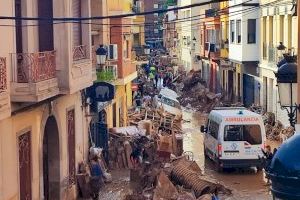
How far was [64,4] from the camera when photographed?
50.4 feet

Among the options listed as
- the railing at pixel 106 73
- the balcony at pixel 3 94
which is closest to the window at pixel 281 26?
the railing at pixel 106 73

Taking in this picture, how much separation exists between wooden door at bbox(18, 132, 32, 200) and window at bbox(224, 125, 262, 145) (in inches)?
390

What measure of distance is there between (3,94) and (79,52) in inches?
254

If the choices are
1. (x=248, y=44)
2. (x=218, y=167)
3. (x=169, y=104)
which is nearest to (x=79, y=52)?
(x=218, y=167)

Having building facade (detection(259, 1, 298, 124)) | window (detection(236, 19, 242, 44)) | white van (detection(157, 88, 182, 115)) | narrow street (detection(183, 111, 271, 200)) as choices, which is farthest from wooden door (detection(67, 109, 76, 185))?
window (detection(236, 19, 242, 44))

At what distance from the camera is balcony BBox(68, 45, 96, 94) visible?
1595 centimetres

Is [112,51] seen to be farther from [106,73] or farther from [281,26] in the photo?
[281,26]

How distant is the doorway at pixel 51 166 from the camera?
16.8 m

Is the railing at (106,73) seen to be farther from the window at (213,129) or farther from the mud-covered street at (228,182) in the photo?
the window at (213,129)

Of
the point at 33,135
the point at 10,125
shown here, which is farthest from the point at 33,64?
the point at 33,135

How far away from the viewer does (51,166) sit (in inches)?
669

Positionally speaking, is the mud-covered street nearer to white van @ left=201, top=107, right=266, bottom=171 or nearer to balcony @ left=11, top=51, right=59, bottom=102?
white van @ left=201, top=107, right=266, bottom=171

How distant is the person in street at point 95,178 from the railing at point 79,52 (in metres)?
3.43

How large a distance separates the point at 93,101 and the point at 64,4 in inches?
260
